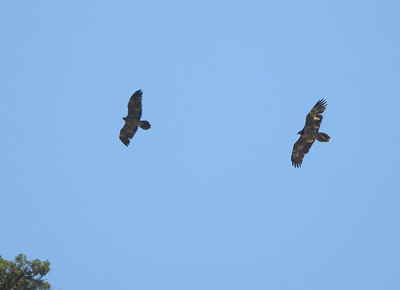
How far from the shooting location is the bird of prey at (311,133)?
29328 mm

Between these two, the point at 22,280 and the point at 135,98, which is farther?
the point at 135,98

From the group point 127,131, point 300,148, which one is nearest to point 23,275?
point 127,131

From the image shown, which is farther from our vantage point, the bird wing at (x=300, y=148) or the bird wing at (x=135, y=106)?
the bird wing at (x=135, y=106)

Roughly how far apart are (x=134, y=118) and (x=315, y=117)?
12585 mm

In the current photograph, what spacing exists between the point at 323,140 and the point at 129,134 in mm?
13962

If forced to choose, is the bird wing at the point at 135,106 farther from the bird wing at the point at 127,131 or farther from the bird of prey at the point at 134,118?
the bird wing at the point at 127,131

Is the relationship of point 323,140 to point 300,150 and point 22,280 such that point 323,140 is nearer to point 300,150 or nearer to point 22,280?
point 300,150

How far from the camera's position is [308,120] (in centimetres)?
2964

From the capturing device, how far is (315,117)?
2938cm

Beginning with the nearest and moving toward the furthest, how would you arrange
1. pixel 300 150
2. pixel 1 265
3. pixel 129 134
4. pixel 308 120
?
pixel 1 265, pixel 308 120, pixel 300 150, pixel 129 134

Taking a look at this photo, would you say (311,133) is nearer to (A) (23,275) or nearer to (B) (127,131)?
(B) (127,131)

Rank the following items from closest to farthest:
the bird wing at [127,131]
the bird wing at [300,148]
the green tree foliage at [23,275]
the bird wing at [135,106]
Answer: the green tree foliage at [23,275]
the bird wing at [300,148]
the bird wing at [135,106]
the bird wing at [127,131]

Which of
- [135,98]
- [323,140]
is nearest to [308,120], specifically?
[323,140]

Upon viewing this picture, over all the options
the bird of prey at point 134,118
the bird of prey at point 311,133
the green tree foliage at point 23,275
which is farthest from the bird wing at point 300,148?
the green tree foliage at point 23,275
